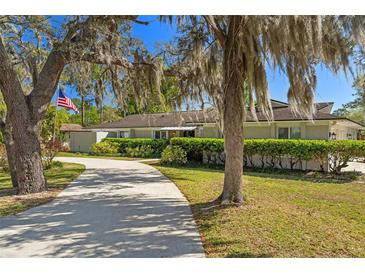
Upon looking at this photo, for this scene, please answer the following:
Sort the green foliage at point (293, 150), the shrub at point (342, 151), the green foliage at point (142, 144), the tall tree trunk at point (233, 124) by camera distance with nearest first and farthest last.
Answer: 1. the tall tree trunk at point (233, 124)
2. the shrub at point (342, 151)
3. the green foliage at point (293, 150)
4. the green foliage at point (142, 144)

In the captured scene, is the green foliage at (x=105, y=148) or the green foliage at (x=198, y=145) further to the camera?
the green foliage at (x=105, y=148)

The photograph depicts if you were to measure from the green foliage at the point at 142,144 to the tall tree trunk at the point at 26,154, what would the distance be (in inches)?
541

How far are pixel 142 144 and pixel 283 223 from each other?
58.4 feet

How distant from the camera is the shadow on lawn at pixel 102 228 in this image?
385 cm

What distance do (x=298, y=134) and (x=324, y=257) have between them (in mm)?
12337

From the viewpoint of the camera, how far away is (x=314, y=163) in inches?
513

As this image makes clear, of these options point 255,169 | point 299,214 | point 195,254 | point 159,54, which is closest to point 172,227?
point 195,254

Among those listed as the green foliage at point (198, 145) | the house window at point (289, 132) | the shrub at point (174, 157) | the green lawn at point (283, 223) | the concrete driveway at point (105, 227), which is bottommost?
the green lawn at point (283, 223)

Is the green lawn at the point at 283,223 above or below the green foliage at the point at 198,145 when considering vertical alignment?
below

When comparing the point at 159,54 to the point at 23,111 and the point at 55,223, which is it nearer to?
the point at 23,111

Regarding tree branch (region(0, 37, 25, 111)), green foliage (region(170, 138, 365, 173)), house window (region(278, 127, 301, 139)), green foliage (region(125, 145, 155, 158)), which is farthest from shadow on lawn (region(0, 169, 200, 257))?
green foliage (region(125, 145, 155, 158))

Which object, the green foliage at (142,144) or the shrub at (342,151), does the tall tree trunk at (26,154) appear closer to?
the shrub at (342,151)

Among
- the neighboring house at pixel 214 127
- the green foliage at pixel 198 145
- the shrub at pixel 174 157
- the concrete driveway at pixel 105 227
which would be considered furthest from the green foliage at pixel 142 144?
the concrete driveway at pixel 105 227

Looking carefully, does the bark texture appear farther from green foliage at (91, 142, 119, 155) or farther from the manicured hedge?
green foliage at (91, 142, 119, 155)
